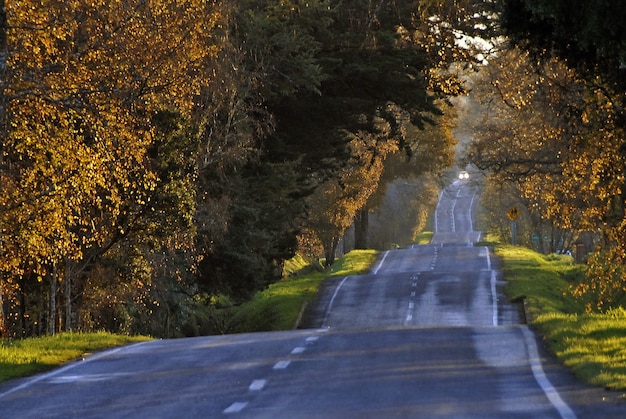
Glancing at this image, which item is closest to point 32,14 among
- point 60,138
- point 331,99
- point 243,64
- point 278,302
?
point 60,138

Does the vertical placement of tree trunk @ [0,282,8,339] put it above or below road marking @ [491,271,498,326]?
above

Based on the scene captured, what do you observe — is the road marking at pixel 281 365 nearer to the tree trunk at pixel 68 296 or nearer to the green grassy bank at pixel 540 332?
the green grassy bank at pixel 540 332

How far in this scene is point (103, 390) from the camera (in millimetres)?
13984

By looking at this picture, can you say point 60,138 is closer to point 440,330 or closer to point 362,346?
point 362,346

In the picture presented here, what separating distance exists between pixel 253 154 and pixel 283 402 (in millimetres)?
23709

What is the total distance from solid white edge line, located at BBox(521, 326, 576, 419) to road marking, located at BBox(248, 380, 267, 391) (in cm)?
310

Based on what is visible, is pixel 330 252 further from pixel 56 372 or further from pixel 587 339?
pixel 56 372

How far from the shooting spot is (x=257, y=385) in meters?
14.1

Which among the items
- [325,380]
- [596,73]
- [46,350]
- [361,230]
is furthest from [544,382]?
[361,230]

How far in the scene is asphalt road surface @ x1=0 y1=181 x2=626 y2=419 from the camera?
39.8 ft

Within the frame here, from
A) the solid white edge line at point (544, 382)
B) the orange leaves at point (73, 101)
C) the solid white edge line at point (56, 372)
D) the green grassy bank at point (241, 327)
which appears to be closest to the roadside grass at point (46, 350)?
the green grassy bank at point (241, 327)

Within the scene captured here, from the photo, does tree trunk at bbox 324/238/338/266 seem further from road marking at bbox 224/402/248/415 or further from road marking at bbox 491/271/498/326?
road marking at bbox 224/402/248/415

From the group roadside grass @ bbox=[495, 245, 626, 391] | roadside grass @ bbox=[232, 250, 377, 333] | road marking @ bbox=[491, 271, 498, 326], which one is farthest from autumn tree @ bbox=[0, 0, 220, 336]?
road marking @ bbox=[491, 271, 498, 326]

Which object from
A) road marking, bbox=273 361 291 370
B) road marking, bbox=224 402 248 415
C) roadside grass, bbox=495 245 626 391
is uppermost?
road marking, bbox=273 361 291 370
